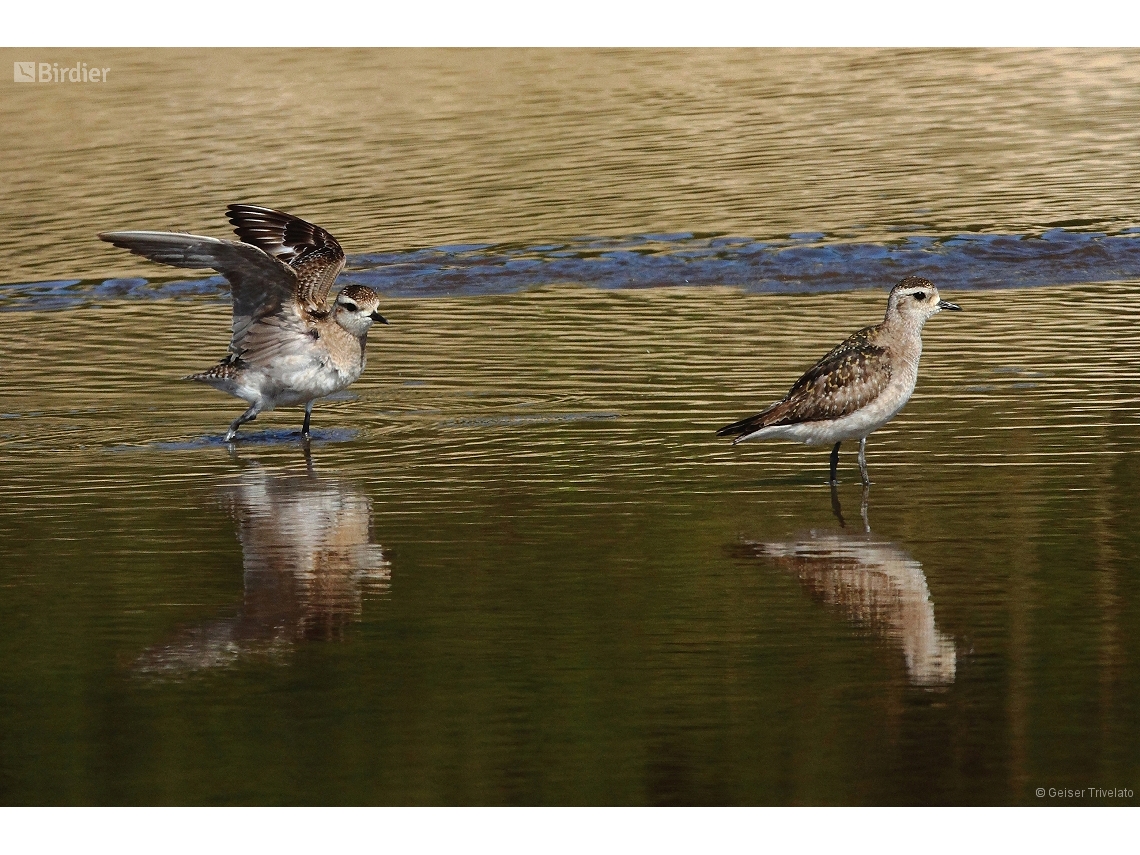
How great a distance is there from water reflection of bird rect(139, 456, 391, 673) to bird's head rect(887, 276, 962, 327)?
392 centimetres

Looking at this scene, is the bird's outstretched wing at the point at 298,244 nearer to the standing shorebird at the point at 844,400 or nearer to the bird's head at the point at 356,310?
→ the bird's head at the point at 356,310

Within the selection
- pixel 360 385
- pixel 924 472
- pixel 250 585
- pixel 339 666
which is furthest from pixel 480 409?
pixel 339 666

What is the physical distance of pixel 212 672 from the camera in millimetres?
9094

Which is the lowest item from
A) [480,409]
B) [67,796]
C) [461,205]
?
[67,796]

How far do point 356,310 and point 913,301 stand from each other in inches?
185

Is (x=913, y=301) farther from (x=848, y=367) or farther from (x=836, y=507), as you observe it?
(x=836, y=507)

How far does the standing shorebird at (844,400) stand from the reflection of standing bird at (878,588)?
4.82 ft

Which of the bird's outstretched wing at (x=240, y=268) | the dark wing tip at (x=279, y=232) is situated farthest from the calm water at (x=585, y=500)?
the dark wing tip at (x=279, y=232)

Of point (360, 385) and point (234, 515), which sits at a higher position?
point (360, 385)

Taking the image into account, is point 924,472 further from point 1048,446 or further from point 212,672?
point 212,672

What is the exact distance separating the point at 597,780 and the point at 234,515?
5.17 metres

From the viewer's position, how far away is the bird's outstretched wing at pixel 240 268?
534 inches
